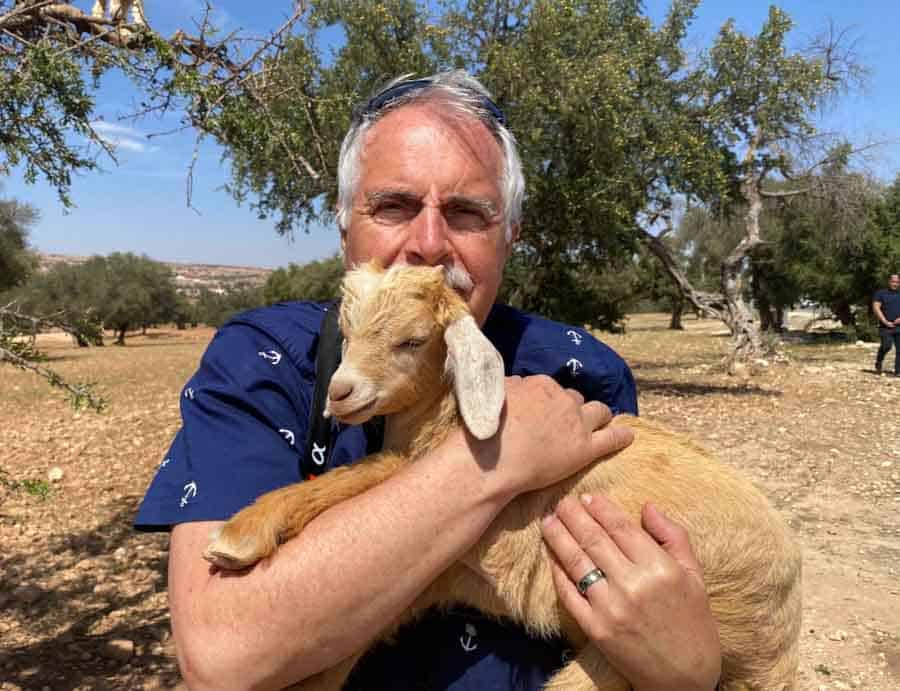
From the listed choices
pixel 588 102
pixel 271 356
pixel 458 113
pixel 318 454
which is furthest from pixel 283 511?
pixel 588 102

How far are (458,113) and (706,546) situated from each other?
161 cm

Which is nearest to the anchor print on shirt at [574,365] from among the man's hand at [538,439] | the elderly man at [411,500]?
the elderly man at [411,500]

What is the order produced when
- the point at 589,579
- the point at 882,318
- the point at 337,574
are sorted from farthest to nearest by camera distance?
1. the point at 882,318
2. the point at 589,579
3. the point at 337,574

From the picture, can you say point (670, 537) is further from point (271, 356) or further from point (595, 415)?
point (271, 356)

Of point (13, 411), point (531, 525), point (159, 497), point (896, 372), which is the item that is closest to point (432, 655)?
point (531, 525)

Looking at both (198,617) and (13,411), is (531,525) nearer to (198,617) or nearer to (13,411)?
(198,617)

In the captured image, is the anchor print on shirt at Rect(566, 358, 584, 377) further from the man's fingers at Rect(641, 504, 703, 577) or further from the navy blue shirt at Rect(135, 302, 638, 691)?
the navy blue shirt at Rect(135, 302, 638, 691)

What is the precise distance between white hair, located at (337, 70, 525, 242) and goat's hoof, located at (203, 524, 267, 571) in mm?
1064

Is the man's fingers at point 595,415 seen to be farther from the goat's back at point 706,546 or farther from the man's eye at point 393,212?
the man's eye at point 393,212

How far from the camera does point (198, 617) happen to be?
136cm

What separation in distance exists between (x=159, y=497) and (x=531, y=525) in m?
1.08

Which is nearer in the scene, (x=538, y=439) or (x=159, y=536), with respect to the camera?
(x=538, y=439)

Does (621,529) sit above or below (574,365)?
below

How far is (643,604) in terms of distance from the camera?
5.21ft
